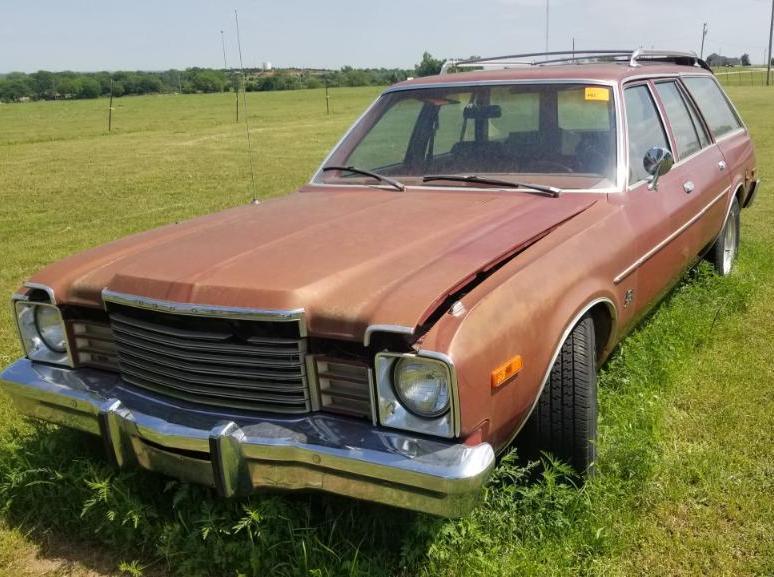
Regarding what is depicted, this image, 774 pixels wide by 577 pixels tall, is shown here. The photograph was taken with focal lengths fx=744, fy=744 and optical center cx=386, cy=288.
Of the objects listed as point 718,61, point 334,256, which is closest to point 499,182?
point 334,256

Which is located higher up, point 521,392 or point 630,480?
point 521,392

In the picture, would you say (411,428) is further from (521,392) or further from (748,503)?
(748,503)

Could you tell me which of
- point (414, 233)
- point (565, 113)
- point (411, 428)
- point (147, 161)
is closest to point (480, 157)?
point (565, 113)

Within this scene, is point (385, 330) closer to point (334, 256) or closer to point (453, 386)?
point (453, 386)

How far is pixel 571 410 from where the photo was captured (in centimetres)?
274

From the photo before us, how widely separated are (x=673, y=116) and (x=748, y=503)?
96.9 inches

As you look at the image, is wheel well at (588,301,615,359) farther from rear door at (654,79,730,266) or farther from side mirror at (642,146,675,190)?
rear door at (654,79,730,266)

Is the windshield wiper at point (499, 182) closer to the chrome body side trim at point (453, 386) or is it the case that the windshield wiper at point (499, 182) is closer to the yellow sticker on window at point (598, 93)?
the yellow sticker on window at point (598, 93)

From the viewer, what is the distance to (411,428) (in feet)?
7.39

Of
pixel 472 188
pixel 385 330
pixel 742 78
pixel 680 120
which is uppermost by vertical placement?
pixel 680 120

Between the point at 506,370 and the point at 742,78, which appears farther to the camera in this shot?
the point at 742,78

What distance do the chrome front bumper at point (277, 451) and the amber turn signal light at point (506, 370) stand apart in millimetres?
210

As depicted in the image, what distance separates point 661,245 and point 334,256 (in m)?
1.82

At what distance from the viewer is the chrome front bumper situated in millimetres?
2154
